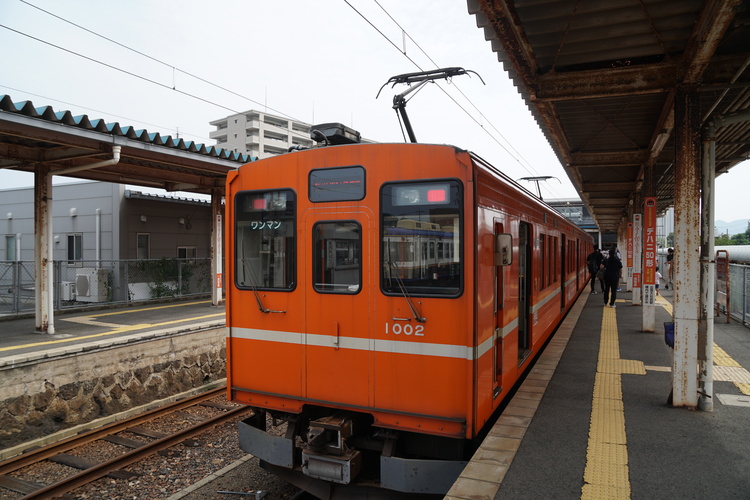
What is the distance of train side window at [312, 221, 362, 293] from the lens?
4066 millimetres

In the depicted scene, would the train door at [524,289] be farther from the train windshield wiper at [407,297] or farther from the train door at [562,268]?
the train door at [562,268]

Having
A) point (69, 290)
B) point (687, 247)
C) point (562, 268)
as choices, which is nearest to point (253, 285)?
point (687, 247)

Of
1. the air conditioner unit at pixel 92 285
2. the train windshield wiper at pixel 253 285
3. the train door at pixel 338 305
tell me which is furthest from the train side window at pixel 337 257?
the air conditioner unit at pixel 92 285

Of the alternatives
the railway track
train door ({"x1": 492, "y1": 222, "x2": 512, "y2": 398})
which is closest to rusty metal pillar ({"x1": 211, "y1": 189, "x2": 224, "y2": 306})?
the railway track

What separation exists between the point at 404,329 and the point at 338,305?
596 millimetres

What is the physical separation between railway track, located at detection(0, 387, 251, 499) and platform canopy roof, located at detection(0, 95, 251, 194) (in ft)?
15.4

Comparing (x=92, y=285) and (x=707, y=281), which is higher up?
(x=707, y=281)

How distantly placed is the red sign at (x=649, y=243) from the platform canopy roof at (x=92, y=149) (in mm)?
9120

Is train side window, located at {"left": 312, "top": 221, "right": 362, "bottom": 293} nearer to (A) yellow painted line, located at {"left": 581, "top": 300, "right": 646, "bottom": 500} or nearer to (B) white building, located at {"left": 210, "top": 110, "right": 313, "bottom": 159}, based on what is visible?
(A) yellow painted line, located at {"left": 581, "top": 300, "right": 646, "bottom": 500}

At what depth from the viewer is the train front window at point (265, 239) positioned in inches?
172

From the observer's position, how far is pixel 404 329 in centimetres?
388

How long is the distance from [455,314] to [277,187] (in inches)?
74.6

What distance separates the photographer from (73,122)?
8242 millimetres

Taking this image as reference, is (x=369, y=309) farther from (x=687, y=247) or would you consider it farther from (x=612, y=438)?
(x=687, y=247)
